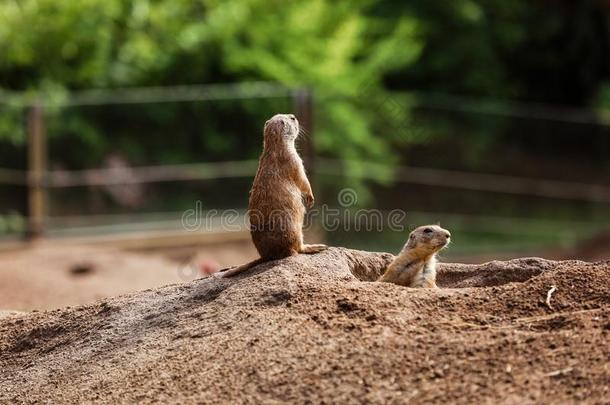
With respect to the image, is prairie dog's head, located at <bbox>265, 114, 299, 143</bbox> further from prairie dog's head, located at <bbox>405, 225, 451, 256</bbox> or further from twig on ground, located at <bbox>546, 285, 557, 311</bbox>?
twig on ground, located at <bbox>546, 285, 557, 311</bbox>

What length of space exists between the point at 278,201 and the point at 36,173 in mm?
7023

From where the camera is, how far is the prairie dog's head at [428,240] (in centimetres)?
560

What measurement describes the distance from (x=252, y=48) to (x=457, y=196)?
3.28m

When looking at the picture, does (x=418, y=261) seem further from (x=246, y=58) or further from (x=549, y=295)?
(x=246, y=58)

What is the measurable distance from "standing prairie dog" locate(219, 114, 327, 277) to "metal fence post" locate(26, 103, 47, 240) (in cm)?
670

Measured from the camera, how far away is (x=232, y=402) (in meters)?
4.03

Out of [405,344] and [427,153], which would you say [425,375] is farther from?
[427,153]

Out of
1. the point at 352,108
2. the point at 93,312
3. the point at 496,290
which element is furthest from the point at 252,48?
the point at 496,290

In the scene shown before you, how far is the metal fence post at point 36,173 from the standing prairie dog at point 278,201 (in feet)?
22.0

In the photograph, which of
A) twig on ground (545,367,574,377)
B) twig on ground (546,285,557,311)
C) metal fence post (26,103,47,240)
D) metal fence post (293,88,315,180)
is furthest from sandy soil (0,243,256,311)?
twig on ground (545,367,574,377)

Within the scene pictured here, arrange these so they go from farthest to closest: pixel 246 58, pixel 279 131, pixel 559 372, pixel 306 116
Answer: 1. pixel 246 58
2. pixel 306 116
3. pixel 279 131
4. pixel 559 372

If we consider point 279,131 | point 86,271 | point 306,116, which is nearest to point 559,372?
point 279,131

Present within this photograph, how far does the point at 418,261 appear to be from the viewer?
5.60 metres

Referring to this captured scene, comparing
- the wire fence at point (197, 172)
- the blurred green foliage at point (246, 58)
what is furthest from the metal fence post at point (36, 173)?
the blurred green foliage at point (246, 58)
